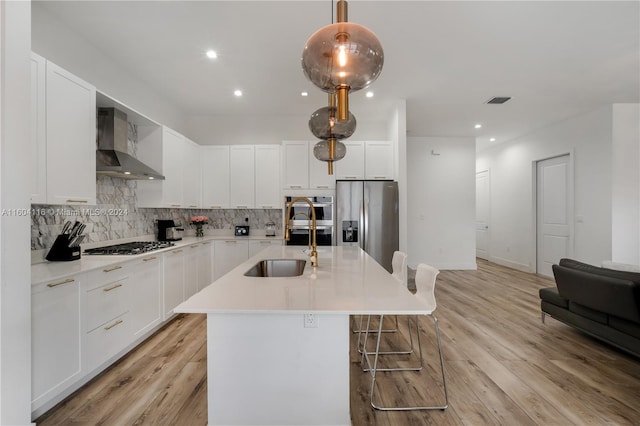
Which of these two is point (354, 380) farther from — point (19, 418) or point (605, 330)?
point (605, 330)

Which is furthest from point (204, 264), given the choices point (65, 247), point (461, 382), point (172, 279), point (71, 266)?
point (461, 382)

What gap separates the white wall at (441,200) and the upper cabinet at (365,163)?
1.84 meters

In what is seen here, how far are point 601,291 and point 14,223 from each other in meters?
4.14

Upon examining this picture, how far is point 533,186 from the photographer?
600 cm

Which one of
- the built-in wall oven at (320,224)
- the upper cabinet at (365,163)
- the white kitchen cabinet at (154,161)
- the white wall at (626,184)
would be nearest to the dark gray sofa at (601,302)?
the white wall at (626,184)

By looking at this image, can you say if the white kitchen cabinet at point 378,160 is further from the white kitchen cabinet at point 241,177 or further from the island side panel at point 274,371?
the island side panel at point 274,371

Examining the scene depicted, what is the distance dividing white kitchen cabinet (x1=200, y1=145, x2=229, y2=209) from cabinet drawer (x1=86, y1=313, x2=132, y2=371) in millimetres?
2480

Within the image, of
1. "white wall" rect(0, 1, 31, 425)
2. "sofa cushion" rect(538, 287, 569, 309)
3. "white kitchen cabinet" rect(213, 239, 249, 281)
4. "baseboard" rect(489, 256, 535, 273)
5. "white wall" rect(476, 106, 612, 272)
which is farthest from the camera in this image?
"baseboard" rect(489, 256, 535, 273)

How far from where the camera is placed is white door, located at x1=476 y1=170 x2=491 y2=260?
7.47 metres

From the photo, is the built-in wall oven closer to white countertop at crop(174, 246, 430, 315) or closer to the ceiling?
the ceiling

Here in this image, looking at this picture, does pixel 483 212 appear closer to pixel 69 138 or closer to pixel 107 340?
pixel 107 340

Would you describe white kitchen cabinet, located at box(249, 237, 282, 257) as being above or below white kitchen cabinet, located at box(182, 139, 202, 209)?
below

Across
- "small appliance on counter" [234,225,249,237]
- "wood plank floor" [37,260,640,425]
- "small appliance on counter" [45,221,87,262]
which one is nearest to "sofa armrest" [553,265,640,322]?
"wood plank floor" [37,260,640,425]

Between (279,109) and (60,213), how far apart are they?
3.21 metres
